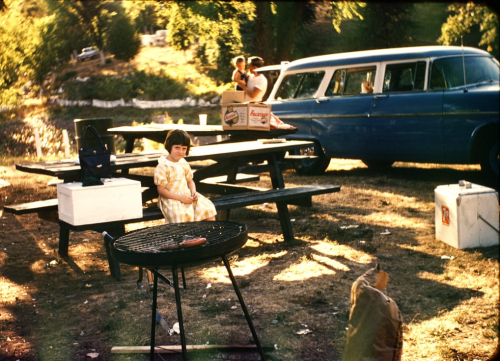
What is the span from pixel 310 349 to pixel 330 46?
38.8 metres

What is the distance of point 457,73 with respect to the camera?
1001 cm

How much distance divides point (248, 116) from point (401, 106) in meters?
3.11

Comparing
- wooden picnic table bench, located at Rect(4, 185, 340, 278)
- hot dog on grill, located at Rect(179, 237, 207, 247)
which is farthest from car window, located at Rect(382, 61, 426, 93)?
hot dog on grill, located at Rect(179, 237, 207, 247)

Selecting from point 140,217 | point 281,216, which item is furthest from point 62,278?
point 281,216

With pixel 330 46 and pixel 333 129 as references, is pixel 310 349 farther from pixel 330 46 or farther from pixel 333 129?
pixel 330 46

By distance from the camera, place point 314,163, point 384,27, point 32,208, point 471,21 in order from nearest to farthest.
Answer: point 32,208 → point 314,163 → point 471,21 → point 384,27

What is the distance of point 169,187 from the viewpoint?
5.75 m

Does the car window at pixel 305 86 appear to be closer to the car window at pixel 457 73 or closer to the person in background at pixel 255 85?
the person in background at pixel 255 85

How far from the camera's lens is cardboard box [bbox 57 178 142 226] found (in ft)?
17.6

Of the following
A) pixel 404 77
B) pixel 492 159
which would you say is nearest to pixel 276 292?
Result: pixel 492 159

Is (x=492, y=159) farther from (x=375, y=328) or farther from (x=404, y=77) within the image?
(x=375, y=328)

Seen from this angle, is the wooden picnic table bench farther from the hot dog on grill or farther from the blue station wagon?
the blue station wagon

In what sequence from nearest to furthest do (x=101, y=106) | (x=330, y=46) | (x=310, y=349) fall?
(x=310, y=349) < (x=330, y=46) < (x=101, y=106)

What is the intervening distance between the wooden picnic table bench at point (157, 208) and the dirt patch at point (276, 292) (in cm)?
20
